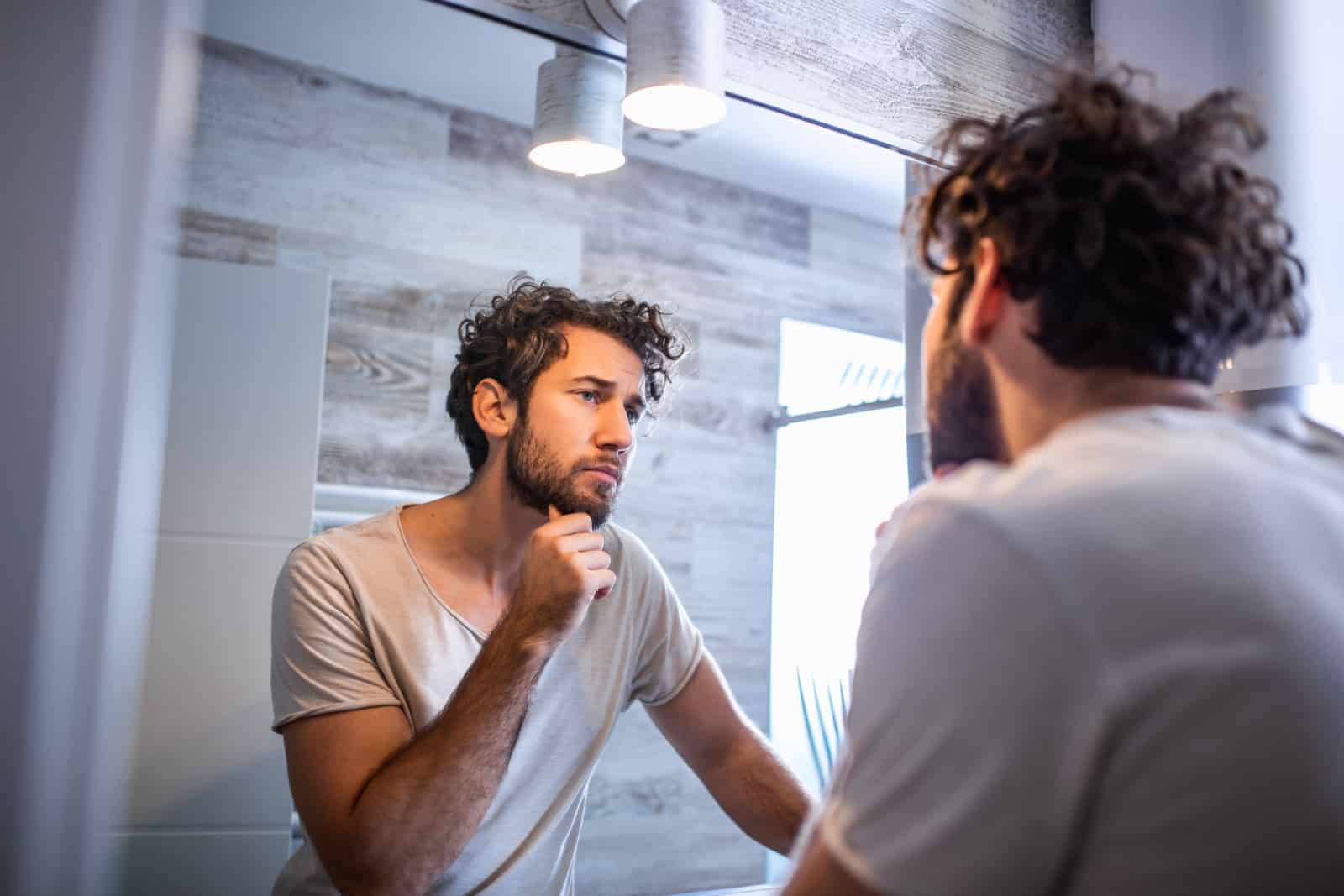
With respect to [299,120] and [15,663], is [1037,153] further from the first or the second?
[299,120]

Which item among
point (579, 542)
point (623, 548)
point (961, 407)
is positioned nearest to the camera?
point (961, 407)

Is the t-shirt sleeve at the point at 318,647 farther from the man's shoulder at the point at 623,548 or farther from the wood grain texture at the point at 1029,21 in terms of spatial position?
the wood grain texture at the point at 1029,21

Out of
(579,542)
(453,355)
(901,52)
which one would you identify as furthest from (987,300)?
(453,355)

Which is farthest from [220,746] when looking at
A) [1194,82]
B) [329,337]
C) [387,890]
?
[1194,82]

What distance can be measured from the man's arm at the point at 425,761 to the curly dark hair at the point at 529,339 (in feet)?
0.93

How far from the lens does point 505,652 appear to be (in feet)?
2.91

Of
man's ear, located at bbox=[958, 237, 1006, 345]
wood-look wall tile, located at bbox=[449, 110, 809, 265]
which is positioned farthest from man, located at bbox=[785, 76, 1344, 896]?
wood-look wall tile, located at bbox=[449, 110, 809, 265]

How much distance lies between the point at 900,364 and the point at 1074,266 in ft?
2.49

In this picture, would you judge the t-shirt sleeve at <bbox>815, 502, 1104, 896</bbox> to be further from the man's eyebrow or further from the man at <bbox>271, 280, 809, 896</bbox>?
the man's eyebrow

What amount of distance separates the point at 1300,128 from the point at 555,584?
911mm

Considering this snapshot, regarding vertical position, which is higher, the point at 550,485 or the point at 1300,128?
the point at 1300,128

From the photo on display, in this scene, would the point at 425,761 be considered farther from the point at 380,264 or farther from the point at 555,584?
→ the point at 380,264

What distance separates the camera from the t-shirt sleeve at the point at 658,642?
112 centimetres

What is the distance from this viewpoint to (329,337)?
1229 mm
